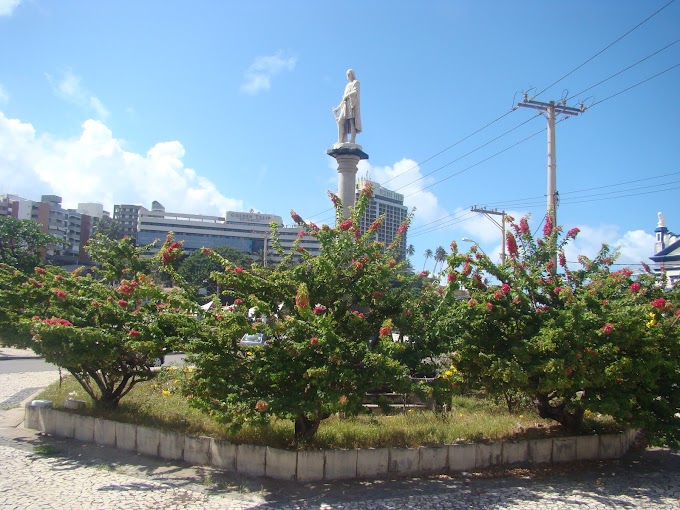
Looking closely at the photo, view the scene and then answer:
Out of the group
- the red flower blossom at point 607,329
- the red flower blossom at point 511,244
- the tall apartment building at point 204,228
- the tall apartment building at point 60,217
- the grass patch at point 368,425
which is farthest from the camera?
the tall apartment building at point 204,228

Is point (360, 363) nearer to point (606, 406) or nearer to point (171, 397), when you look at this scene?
point (606, 406)

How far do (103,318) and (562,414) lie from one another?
8421 millimetres

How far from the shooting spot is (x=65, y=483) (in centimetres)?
746

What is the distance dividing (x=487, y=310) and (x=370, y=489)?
3.22 metres

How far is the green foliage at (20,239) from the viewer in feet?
112

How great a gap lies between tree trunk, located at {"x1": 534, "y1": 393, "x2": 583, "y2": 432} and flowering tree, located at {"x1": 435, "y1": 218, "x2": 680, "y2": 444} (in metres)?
0.02

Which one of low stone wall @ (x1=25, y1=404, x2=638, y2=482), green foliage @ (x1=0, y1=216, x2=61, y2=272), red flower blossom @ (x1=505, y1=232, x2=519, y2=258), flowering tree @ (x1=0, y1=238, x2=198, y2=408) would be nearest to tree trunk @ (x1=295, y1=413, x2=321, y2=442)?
low stone wall @ (x1=25, y1=404, x2=638, y2=482)

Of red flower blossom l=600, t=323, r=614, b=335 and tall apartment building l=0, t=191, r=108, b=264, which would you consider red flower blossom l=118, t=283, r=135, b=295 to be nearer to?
red flower blossom l=600, t=323, r=614, b=335

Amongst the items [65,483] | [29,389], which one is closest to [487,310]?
[65,483]

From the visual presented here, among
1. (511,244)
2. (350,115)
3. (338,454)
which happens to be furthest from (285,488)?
(350,115)

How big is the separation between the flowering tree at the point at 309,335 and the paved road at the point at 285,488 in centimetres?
106

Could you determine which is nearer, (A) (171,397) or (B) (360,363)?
(B) (360,363)

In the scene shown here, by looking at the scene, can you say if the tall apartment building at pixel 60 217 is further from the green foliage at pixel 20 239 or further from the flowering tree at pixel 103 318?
the flowering tree at pixel 103 318

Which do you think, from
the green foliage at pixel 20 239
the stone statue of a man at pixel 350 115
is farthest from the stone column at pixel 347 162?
the green foliage at pixel 20 239
